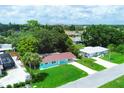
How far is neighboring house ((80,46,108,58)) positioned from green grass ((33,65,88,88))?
0.43 metres

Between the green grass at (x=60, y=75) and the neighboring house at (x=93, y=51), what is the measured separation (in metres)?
0.43

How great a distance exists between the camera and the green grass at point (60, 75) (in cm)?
718

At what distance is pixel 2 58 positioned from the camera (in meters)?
7.35

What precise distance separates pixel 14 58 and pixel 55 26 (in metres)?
1.13

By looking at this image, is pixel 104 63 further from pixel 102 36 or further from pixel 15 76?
pixel 15 76

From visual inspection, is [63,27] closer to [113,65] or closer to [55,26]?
[55,26]

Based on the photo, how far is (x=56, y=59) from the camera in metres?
7.56

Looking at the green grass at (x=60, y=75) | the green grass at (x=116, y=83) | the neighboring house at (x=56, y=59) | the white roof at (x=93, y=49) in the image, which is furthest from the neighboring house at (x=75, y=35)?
the green grass at (x=116, y=83)

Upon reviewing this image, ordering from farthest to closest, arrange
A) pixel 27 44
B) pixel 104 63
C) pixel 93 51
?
pixel 93 51 → pixel 104 63 → pixel 27 44

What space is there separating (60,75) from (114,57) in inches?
51.9

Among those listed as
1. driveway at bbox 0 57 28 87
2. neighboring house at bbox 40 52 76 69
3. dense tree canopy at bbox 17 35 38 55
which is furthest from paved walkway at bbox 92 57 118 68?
driveway at bbox 0 57 28 87

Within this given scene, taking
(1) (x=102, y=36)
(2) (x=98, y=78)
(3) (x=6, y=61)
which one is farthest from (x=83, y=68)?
(3) (x=6, y=61)
